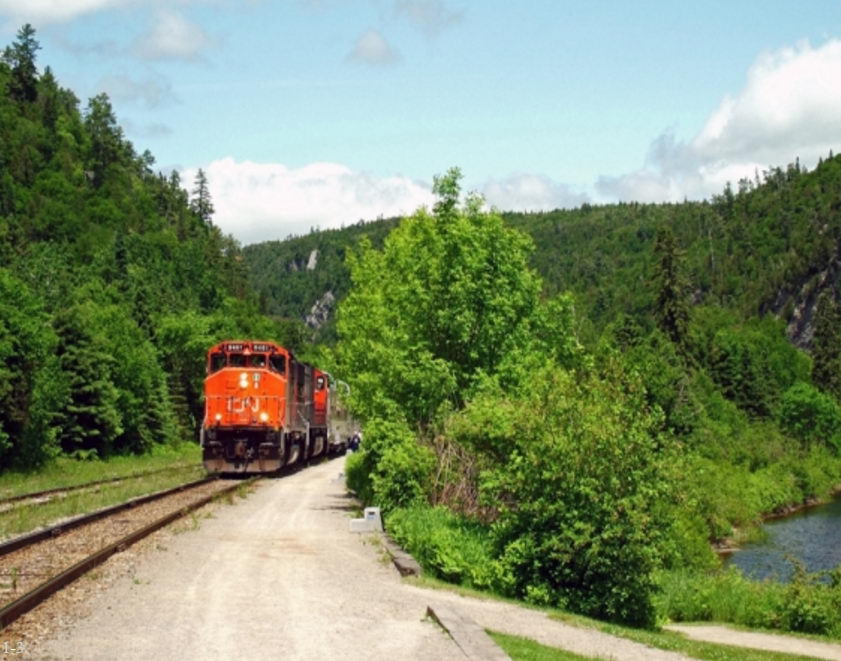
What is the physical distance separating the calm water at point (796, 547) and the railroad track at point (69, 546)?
769 inches

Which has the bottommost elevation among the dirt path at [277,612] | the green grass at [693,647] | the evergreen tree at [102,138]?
the green grass at [693,647]

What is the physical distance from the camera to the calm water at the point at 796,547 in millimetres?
43625

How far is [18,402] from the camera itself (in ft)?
142

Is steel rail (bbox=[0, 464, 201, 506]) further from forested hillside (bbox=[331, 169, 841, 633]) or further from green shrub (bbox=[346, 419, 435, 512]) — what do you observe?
green shrub (bbox=[346, 419, 435, 512])

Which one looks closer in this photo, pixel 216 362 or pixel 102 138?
pixel 216 362

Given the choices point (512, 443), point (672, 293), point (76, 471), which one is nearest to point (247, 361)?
point (76, 471)

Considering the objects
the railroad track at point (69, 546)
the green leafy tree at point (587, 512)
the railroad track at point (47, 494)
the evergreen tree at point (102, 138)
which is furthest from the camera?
the evergreen tree at point (102, 138)

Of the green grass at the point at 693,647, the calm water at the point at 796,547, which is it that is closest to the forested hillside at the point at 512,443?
the green grass at the point at 693,647

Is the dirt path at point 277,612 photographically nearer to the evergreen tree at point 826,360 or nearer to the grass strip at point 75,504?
the grass strip at point 75,504

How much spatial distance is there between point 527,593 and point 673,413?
57.3m

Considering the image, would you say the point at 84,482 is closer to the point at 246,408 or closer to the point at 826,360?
the point at 246,408

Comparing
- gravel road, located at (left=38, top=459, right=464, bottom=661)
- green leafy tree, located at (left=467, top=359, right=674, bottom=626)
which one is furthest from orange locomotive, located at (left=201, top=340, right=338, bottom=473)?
green leafy tree, located at (left=467, top=359, right=674, bottom=626)

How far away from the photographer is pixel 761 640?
1898 centimetres

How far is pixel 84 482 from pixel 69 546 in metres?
19.3
